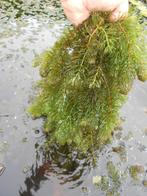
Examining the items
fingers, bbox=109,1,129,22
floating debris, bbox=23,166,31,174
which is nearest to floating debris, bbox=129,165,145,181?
floating debris, bbox=23,166,31,174

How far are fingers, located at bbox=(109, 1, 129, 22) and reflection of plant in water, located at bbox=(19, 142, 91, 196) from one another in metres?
1.95

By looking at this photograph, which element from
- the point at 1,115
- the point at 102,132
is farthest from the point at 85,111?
the point at 1,115

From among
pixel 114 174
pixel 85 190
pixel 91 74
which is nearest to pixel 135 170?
pixel 114 174

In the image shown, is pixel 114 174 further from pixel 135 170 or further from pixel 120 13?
pixel 120 13

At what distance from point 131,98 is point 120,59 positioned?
7.85 feet

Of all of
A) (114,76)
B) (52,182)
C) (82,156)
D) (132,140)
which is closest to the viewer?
(114,76)

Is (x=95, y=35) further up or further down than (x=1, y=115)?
further up

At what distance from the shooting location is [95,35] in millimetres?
3006

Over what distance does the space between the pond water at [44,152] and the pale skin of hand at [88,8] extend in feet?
6.51

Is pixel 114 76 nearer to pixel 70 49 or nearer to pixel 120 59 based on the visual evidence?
pixel 120 59

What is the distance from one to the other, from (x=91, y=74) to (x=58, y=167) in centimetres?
145

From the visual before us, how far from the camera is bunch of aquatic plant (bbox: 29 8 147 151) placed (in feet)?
9.91

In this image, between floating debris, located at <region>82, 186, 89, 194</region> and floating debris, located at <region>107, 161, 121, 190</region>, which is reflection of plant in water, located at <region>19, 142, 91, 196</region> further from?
floating debris, located at <region>107, 161, 121, 190</region>

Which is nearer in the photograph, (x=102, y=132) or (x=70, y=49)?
(x=70, y=49)
